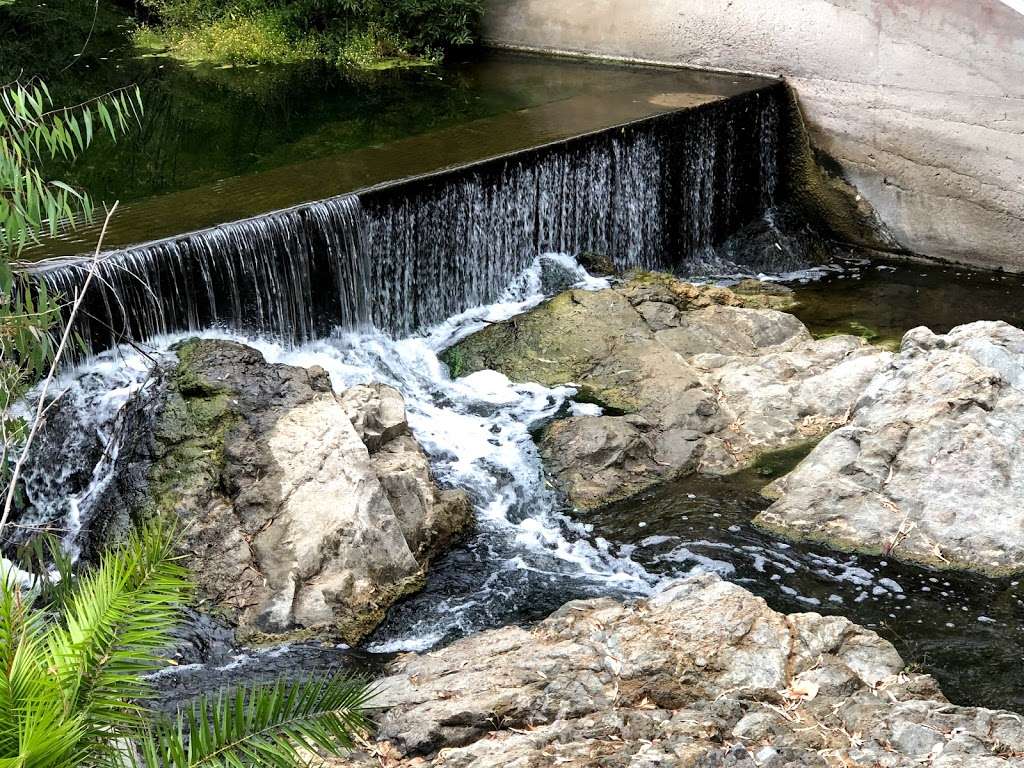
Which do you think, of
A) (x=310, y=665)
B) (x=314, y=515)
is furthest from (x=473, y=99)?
(x=310, y=665)

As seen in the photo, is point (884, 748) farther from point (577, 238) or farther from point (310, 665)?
point (577, 238)

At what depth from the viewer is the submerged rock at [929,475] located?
644 centimetres

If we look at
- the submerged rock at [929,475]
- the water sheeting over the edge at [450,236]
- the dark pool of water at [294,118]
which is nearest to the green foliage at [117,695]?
the water sheeting over the edge at [450,236]

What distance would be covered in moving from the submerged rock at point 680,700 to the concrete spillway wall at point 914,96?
6822 millimetres

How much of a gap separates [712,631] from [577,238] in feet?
19.6

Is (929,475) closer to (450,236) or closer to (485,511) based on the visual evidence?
(485,511)

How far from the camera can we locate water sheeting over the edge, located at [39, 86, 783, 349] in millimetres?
7652

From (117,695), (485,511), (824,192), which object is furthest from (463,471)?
(824,192)

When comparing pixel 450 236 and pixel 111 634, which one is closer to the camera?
pixel 111 634

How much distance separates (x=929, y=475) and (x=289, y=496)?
11.7 feet

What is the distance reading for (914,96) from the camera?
10.9m

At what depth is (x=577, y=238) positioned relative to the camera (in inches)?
412

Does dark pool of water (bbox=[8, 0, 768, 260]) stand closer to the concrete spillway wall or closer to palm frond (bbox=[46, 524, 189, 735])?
the concrete spillway wall

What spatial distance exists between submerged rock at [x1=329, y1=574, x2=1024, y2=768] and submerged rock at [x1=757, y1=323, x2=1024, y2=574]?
155 centimetres
